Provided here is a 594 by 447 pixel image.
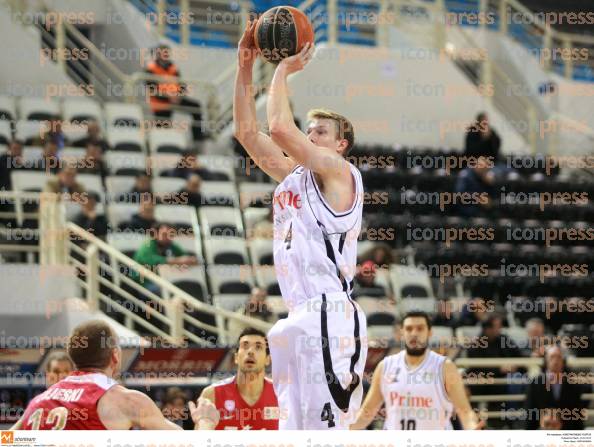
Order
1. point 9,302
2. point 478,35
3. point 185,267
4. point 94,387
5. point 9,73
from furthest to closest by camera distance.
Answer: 1. point 478,35
2. point 9,73
3. point 185,267
4. point 9,302
5. point 94,387

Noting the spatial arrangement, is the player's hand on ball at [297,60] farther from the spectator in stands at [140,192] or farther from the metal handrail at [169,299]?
the spectator in stands at [140,192]

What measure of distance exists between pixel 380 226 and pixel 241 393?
19.6 ft

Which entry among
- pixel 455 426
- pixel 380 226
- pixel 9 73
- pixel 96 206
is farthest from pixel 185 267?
pixel 9 73

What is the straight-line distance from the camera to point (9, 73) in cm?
1523

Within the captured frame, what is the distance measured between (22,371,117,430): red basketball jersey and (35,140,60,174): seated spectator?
7225 mm

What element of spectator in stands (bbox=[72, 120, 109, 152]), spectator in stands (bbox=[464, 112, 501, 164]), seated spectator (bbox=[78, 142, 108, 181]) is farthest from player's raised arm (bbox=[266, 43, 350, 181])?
spectator in stands (bbox=[464, 112, 501, 164])

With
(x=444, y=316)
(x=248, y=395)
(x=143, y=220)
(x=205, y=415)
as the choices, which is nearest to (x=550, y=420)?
(x=444, y=316)

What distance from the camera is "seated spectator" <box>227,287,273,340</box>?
1120cm

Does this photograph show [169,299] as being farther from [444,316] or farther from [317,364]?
[317,364]

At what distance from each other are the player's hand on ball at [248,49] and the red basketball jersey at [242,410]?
2.46 metres

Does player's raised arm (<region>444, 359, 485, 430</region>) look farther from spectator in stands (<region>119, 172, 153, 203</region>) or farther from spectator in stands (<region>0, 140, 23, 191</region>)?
spectator in stands (<region>0, 140, 23, 191</region>)

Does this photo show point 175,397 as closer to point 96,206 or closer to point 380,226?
point 96,206

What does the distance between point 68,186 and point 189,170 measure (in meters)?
1.95

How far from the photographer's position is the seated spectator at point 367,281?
484 inches
